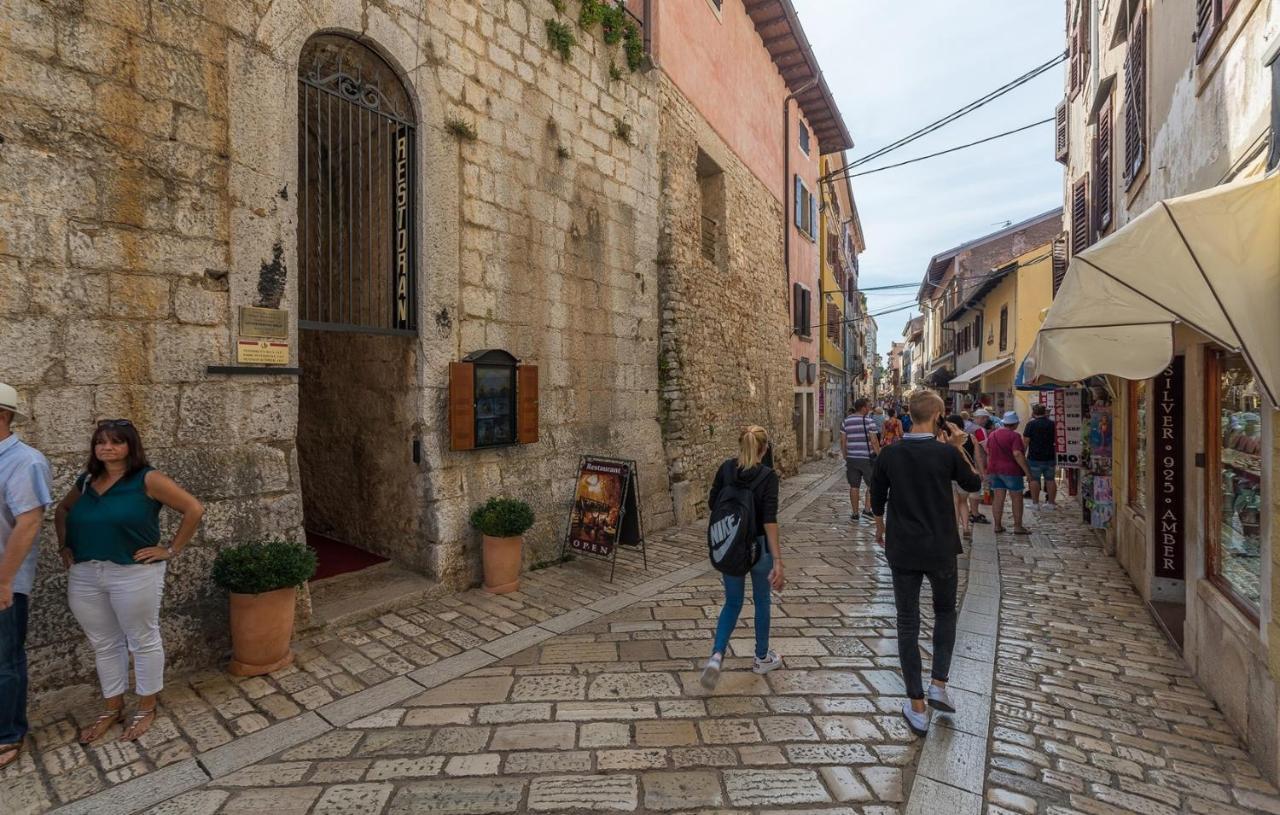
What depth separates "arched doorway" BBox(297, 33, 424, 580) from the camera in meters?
5.09

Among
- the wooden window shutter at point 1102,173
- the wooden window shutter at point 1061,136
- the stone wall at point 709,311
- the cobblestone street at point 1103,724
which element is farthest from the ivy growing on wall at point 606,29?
the wooden window shutter at point 1061,136

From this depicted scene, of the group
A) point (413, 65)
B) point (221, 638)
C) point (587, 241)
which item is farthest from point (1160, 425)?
point (221, 638)

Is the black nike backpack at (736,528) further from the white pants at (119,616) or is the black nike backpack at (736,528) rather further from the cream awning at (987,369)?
the cream awning at (987,369)

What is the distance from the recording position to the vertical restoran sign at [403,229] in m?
5.34

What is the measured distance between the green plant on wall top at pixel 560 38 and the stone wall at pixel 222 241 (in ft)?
0.38

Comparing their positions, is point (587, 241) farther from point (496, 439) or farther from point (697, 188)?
point (697, 188)

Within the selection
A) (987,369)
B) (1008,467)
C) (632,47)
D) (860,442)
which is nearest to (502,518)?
(860,442)

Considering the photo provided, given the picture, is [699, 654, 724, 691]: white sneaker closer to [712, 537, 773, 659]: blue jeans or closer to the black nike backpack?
[712, 537, 773, 659]: blue jeans

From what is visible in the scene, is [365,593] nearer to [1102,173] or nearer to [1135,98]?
[1135,98]

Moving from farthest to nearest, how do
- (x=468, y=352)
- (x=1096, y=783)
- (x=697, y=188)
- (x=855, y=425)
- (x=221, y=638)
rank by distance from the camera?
(x=697, y=188), (x=855, y=425), (x=468, y=352), (x=221, y=638), (x=1096, y=783)

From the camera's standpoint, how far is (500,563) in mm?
5488

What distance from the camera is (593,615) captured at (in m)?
5.02

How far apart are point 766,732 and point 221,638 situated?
331cm

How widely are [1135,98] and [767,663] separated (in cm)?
684
